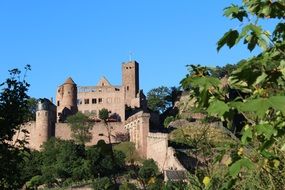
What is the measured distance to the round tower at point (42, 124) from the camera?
228ft

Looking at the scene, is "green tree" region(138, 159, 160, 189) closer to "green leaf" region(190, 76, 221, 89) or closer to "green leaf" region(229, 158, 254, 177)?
"green leaf" region(229, 158, 254, 177)

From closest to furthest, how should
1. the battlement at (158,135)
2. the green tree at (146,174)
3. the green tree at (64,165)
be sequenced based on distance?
the green tree at (146,174), the green tree at (64,165), the battlement at (158,135)

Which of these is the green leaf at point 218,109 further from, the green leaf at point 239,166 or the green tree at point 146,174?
the green tree at point 146,174

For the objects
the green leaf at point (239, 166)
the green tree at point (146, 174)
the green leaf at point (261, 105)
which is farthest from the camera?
the green tree at point (146, 174)

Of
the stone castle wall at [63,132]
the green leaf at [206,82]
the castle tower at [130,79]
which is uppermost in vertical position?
the castle tower at [130,79]

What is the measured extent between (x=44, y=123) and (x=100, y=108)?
10.1m

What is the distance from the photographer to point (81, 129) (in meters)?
69.9

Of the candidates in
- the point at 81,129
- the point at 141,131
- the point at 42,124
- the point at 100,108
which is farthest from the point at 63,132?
the point at 141,131

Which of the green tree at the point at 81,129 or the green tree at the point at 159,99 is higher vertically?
the green tree at the point at 159,99

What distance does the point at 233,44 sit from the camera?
252 cm

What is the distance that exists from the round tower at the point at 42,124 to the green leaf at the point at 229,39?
67175 millimetres

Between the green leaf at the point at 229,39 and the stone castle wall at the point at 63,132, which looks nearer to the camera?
the green leaf at the point at 229,39

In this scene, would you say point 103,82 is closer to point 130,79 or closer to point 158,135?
point 130,79

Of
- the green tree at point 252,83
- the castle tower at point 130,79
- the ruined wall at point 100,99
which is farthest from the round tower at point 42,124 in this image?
the green tree at point 252,83
